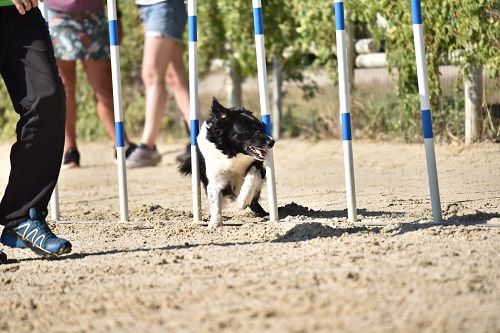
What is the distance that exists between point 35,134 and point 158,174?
14.5 ft

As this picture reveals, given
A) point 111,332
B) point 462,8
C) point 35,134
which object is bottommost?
point 111,332

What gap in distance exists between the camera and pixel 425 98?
5.57 metres

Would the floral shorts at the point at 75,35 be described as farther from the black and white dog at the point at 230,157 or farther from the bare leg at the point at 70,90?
the black and white dog at the point at 230,157

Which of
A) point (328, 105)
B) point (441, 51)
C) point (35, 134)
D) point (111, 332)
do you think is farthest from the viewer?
point (328, 105)

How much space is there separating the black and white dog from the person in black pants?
1298 mm

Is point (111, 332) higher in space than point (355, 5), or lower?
lower

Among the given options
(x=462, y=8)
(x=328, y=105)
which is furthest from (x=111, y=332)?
(x=328, y=105)

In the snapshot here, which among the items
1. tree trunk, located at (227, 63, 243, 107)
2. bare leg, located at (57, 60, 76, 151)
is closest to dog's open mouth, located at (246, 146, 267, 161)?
bare leg, located at (57, 60, 76, 151)

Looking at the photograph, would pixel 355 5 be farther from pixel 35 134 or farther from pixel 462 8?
pixel 35 134

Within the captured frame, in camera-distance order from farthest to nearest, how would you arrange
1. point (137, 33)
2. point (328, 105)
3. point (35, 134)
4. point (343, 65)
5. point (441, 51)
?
1. point (137, 33)
2. point (328, 105)
3. point (441, 51)
4. point (343, 65)
5. point (35, 134)

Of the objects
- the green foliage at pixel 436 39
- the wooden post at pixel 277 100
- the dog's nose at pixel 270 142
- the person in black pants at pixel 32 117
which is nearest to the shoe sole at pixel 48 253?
the person in black pants at pixel 32 117

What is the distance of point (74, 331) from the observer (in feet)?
12.1

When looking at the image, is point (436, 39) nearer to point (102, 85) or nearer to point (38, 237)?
point (102, 85)

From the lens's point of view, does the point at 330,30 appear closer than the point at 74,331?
No
